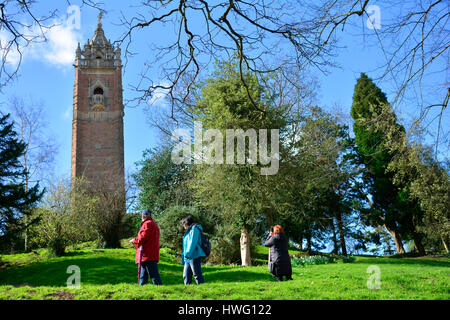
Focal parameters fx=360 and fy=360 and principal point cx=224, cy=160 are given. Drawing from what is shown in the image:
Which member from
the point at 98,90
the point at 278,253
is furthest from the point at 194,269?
the point at 98,90

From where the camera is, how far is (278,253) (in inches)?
313

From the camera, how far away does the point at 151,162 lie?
25.3 metres

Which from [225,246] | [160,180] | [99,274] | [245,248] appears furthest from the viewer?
[160,180]

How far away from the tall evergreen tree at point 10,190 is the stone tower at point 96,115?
835 inches

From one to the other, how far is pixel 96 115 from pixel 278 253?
37.3m

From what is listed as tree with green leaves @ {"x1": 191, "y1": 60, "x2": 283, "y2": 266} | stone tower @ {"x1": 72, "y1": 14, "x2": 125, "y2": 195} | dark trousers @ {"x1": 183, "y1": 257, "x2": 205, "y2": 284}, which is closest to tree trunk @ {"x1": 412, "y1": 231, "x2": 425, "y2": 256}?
tree with green leaves @ {"x1": 191, "y1": 60, "x2": 283, "y2": 266}

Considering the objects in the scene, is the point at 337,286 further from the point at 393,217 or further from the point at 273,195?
the point at 393,217

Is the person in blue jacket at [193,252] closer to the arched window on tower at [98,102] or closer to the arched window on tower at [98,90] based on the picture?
the arched window on tower at [98,102]

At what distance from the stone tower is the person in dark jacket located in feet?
105

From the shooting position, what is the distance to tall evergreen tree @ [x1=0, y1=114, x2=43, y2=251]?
48.8 ft

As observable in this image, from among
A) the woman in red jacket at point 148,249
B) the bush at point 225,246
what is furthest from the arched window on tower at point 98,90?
the woman in red jacket at point 148,249

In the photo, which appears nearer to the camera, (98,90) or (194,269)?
(194,269)

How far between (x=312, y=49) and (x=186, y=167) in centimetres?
2036

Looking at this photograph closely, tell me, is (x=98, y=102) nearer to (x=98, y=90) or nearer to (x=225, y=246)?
(x=98, y=90)
